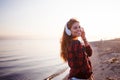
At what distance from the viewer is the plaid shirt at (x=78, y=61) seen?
336 cm

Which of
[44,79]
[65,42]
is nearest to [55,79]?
[44,79]

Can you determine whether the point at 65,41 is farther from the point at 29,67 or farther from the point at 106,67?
the point at 29,67

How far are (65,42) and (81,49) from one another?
46 centimetres

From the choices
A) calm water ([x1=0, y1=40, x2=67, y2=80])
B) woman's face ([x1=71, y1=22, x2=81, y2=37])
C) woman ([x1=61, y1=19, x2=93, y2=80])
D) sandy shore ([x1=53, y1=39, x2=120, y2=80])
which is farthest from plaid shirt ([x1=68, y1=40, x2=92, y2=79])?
calm water ([x1=0, y1=40, x2=67, y2=80])

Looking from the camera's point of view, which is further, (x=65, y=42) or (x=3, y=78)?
(x=3, y=78)

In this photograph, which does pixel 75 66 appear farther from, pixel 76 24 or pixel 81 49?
pixel 76 24

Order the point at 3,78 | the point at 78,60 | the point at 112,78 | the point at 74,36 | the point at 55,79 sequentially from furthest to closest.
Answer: the point at 3,78
the point at 55,79
the point at 112,78
the point at 74,36
the point at 78,60

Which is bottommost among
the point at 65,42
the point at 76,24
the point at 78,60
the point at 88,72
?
the point at 88,72

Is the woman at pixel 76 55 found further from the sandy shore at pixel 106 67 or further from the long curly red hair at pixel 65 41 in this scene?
the sandy shore at pixel 106 67

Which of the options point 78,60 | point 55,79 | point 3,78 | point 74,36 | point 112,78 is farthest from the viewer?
point 3,78

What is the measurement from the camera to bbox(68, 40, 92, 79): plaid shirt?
3361 millimetres

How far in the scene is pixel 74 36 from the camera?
11.9 feet

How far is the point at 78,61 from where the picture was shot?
3359 millimetres

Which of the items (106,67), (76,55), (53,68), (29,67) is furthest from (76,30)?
(29,67)
